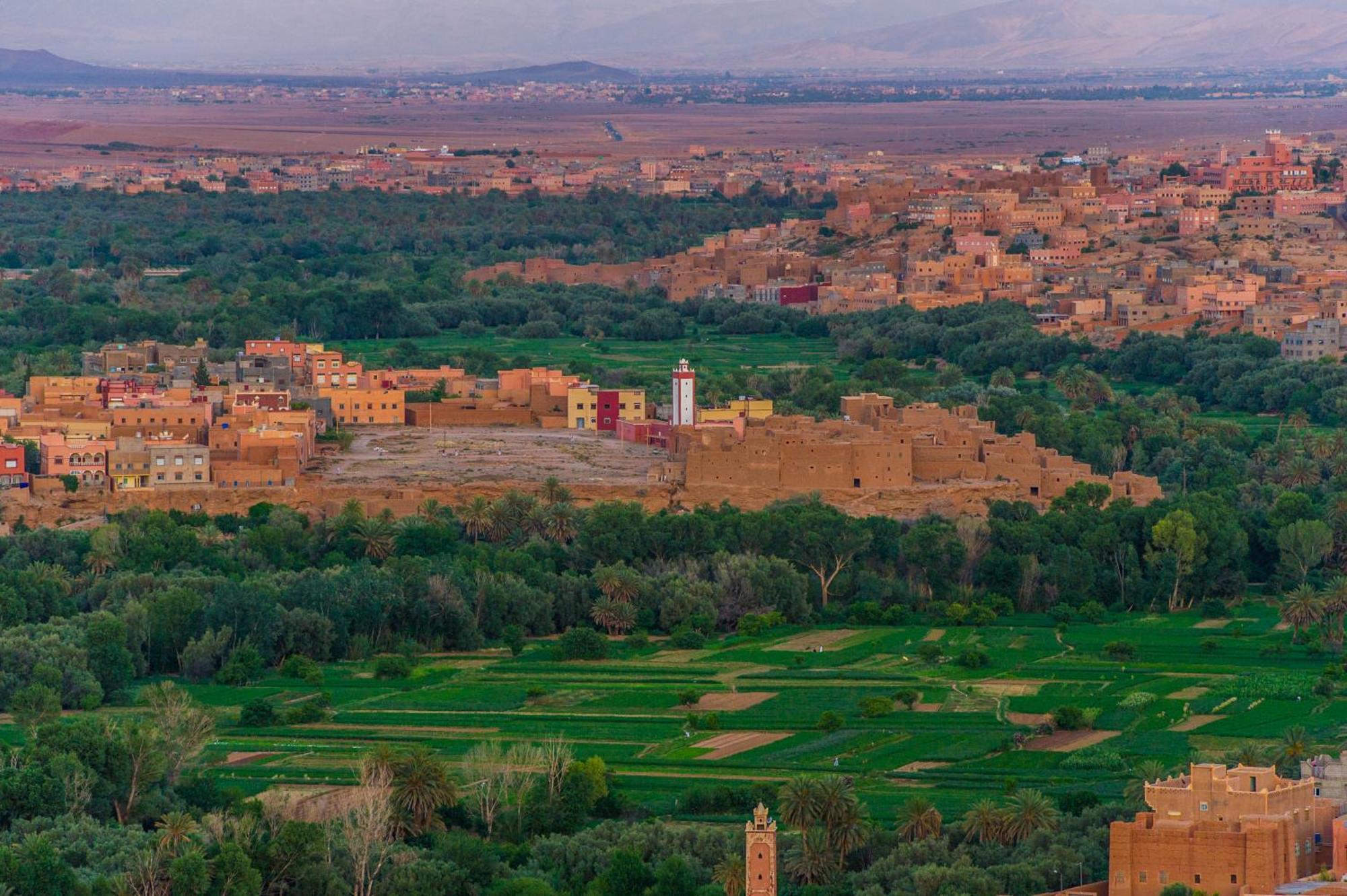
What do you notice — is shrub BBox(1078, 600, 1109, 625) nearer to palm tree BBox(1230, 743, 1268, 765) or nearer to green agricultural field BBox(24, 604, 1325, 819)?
green agricultural field BBox(24, 604, 1325, 819)

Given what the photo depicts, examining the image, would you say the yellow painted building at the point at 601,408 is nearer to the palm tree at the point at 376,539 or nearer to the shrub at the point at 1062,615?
the palm tree at the point at 376,539

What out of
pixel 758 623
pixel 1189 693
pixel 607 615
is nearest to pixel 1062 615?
pixel 758 623

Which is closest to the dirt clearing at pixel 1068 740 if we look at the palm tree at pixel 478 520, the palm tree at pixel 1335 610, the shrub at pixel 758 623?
the palm tree at pixel 1335 610

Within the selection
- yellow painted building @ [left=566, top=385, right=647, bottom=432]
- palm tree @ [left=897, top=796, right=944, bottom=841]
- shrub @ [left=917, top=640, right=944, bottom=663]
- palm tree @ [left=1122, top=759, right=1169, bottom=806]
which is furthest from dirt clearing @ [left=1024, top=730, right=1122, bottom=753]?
yellow painted building @ [left=566, top=385, right=647, bottom=432]

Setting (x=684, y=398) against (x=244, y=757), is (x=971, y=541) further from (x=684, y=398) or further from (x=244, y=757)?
(x=244, y=757)

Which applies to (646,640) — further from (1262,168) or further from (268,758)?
(1262,168)
